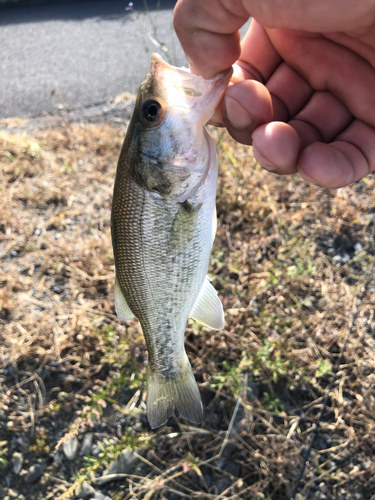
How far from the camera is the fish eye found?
5.00 feet

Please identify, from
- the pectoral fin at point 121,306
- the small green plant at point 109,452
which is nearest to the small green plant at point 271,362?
the small green plant at point 109,452

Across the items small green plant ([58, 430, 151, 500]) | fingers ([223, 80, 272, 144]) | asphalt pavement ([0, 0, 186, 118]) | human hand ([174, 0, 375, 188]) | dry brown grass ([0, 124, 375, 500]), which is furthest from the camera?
asphalt pavement ([0, 0, 186, 118])

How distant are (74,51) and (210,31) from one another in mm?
5356

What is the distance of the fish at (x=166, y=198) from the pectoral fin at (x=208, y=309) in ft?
0.25

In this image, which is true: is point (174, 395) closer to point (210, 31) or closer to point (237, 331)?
point (237, 331)

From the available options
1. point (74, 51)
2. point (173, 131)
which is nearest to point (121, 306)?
point (173, 131)

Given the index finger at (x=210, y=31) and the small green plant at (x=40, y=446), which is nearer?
the index finger at (x=210, y=31)

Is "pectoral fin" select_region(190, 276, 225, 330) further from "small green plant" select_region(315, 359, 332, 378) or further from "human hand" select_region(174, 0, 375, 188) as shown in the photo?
"small green plant" select_region(315, 359, 332, 378)

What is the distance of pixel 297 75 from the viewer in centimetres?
209

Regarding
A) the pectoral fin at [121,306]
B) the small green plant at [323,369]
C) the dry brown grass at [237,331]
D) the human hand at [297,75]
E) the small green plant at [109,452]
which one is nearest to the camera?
the human hand at [297,75]

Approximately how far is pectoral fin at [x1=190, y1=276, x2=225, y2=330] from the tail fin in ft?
0.89

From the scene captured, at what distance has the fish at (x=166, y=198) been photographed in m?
1.54

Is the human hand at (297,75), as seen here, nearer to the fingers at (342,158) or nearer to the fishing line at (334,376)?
the fingers at (342,158)

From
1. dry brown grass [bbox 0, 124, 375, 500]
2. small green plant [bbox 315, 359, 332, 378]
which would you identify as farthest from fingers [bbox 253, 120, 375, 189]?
small green plant [bbox 315, 359, 332, 378]
